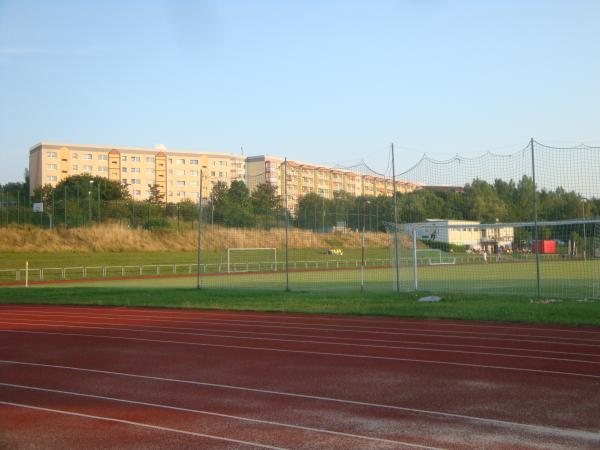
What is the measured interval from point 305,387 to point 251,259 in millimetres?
24504

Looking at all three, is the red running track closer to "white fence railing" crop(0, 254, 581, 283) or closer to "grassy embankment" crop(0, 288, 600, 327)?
"grassy embankment" crop(0, 288, 600, 327)

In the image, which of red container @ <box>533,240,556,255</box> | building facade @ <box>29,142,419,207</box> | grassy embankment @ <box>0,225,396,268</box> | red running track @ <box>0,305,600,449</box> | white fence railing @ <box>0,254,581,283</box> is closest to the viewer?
red running track @ <box>0,305,600,449</box>

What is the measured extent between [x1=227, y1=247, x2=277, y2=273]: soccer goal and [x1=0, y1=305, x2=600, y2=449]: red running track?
16244 mm

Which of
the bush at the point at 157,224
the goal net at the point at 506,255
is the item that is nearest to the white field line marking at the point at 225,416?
the goal net at the point at 506,255

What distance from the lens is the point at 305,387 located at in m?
7.57

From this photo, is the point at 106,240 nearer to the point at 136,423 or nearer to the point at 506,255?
the point at 506,255

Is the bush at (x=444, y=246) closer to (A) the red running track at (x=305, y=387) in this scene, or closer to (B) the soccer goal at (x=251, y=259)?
(B) the soccer goal at (x=251, y=259)

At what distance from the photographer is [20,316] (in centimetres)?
1641

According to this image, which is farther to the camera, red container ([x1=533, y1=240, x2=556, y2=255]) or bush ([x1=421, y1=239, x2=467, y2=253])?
bush ([x1=421, y1=239, x2=467, y2=253])

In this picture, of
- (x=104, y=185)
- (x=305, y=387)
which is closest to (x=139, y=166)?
(x=104, y=185)

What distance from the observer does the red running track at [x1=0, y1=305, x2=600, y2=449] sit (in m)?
5.62

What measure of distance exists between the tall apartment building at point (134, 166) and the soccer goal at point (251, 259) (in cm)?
5378

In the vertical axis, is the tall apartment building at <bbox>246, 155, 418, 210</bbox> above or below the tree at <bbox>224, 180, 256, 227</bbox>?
above

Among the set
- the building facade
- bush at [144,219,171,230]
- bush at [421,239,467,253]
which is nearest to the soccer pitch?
bush at [421,239,467,253]
